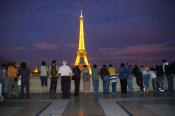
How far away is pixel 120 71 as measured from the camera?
23.1m

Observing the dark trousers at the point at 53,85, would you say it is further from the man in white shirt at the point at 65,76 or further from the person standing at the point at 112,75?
the person standing at the point at 112,75

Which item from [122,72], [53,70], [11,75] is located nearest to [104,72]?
[122,72]

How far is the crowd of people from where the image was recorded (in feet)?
66.3

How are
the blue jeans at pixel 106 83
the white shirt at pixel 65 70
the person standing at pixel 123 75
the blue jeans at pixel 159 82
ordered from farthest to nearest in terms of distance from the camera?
the blue jeans at pixel 159 82 → the person standing at pixel 123 75 → the blue jeans at pixel 106 83 → the white shirt at pixel 65 70

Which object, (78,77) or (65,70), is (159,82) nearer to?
(78,77)

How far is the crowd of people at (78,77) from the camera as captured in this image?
20203 mm

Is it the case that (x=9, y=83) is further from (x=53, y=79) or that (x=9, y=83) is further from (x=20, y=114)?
(x=20, y=114)

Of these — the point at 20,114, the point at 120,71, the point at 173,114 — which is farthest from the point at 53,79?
the point at 173,114

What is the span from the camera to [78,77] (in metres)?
22.7

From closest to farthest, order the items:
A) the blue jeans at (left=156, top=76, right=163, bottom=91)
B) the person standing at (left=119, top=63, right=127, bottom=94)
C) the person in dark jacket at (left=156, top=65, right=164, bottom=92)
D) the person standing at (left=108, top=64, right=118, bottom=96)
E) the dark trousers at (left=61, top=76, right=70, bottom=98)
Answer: the dark trousers at (left=61, top=76, right=70, bottom=98) < the person standing at (left=108, top=64, right=118, bottom=96) < the person standing at (left=119, top=63, right=127, bottom=94) < the person in dark jacket at (left=156, top=65, right=164, bottom=92) < the blue jeans at (left=156, top=76, right=163, bottom=91)

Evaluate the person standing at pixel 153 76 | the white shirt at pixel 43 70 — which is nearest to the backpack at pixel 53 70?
the white shirt at pixel 43 70

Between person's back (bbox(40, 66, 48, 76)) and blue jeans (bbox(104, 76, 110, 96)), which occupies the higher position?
person's back (bbox(40, 66, 48, 76))

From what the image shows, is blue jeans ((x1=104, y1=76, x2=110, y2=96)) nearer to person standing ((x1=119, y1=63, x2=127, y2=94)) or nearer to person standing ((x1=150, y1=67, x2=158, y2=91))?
person standing ((x1=119, y1=63, x2=127, y2=94))

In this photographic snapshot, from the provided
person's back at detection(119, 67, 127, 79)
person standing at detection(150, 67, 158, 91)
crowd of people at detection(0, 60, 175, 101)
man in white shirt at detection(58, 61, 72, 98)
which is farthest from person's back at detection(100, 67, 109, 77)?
person standing at detection(150, 67, 158, 91)
